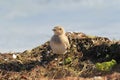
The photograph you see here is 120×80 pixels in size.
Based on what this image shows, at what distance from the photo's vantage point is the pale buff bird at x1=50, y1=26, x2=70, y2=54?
50.0 ft

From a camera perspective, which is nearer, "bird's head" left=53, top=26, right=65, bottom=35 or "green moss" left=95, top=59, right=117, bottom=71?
"green moss" left=95, top=59, right=117, bottom=71

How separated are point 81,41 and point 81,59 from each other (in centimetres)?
119

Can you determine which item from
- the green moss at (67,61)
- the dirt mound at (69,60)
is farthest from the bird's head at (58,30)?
the green moss at (67,61)

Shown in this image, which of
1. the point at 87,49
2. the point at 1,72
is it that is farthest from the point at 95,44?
the point at 1,72

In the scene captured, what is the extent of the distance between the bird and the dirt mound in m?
0.22

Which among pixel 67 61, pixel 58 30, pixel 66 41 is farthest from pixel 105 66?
pixel 58 30

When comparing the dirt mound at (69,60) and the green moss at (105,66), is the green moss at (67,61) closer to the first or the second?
the dirt mound at (69,60)

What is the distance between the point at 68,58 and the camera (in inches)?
589

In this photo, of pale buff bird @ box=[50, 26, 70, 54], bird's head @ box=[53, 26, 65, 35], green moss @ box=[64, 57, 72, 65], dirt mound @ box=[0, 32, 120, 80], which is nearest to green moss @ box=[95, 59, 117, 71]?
dirt mound @ box=[0, 32, 120, 80]

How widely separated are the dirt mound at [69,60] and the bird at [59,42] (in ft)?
0.74

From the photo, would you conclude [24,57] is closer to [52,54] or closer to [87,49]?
[52,54]

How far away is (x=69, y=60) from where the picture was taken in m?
14.8

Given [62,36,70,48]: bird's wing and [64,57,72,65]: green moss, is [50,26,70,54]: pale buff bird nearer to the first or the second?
[62,36,70,48]: bird's wing

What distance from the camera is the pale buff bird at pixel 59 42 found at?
15.2 metres
